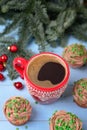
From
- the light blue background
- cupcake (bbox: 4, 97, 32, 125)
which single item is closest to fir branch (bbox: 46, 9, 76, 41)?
the light blue background

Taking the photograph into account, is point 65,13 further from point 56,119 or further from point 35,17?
point 56,119

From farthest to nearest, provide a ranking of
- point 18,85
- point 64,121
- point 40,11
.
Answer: point 40,11 < point 18,85 < point 64,121

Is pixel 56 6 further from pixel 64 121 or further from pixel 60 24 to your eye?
pixel 64 121

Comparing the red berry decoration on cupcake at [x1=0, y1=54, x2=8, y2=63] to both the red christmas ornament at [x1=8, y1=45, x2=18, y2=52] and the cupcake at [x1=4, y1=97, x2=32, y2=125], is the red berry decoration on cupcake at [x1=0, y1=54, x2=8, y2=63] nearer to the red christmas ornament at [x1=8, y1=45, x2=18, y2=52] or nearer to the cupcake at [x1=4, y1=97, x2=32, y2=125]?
the red christmas ornament at [x1=8, y1=45, x2=18, y2=52]

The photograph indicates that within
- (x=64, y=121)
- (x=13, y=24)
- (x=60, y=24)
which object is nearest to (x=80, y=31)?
(x=60, y=24)

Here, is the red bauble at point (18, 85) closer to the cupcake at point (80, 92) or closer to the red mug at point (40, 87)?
the red mug at point (40, 87)

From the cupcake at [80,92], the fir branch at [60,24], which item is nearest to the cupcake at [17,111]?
the cupcake at [80,92]
